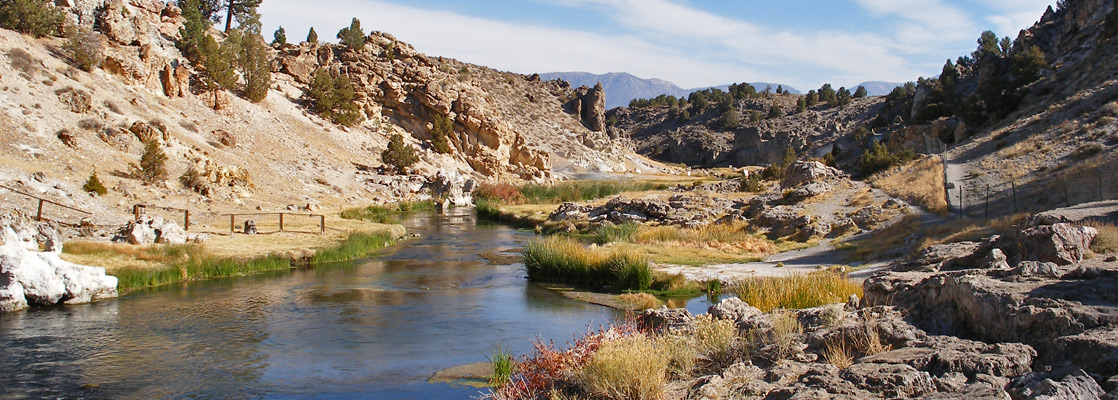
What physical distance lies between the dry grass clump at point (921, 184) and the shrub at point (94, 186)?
1248 inches

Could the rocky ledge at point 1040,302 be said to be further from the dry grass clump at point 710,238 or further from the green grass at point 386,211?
the green grass at point 386,211

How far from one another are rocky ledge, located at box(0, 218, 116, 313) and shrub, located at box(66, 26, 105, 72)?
28.2 metres

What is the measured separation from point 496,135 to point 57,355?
66987mm

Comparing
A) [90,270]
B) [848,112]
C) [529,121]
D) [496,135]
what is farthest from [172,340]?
[848,112]

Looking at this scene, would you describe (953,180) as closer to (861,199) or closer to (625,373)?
(861,199)

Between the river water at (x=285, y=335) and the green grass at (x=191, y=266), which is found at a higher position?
the green grass at (x=191, y=266)

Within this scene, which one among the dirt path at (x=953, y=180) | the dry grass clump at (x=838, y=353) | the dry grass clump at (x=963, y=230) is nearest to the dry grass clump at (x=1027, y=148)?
the dirt path at (x=953, y=180)

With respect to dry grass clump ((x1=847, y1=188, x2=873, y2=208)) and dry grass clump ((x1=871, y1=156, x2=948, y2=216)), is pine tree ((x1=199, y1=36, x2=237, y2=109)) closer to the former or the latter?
dry grass clump ((x1=847, y1=188, x2=873, y2=208))

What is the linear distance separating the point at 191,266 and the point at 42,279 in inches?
201

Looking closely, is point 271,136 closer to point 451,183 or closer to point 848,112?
point 451,183

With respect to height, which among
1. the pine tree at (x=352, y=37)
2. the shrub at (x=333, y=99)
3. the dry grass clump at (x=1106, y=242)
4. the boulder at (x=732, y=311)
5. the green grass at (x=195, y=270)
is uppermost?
the pine tree at (x=352, y=37)

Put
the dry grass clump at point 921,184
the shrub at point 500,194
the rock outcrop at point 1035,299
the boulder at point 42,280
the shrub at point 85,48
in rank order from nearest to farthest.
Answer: the rock outcrop at point 1035,299, the boulder at point 42,280, the dry grass clump at point 921,184, the shrub at point 85,48, the shrub at point 500,194

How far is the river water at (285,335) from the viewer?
12203 millimetres

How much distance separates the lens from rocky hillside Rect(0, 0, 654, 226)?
34250mm
